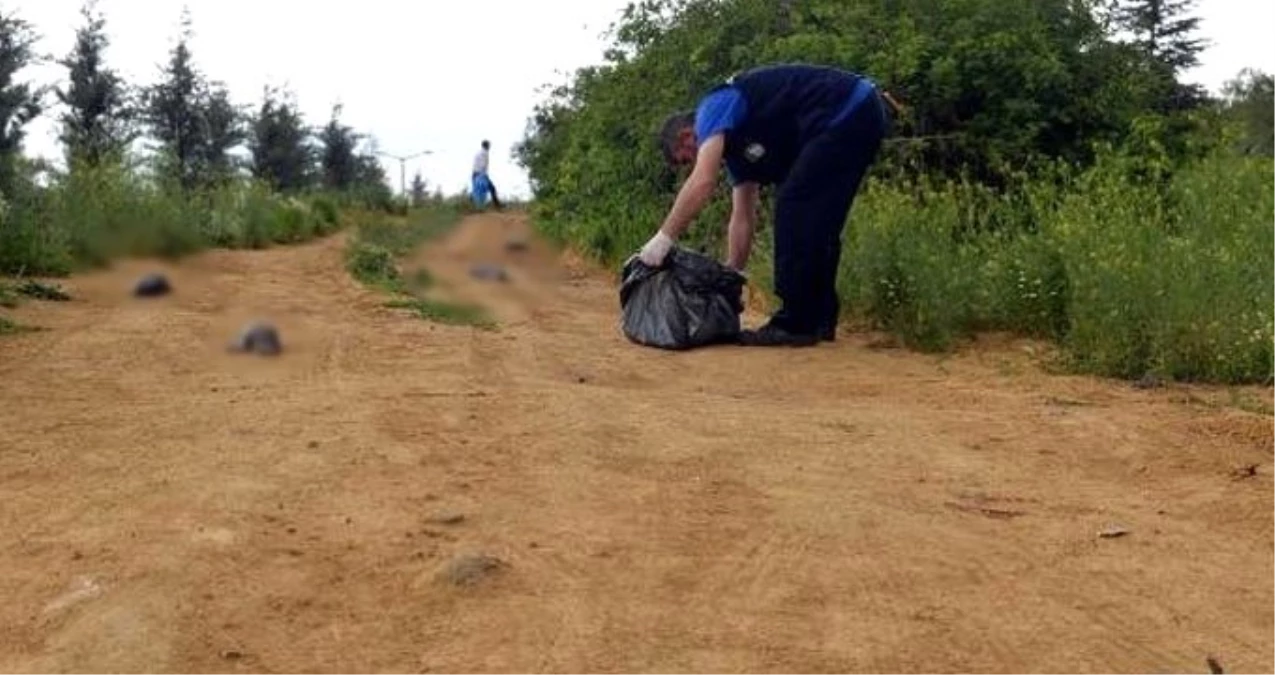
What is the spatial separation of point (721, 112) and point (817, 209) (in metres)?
0.65

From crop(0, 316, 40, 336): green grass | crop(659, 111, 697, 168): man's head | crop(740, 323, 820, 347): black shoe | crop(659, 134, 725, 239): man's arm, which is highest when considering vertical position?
crop(659, 111, 697, 168): man's head

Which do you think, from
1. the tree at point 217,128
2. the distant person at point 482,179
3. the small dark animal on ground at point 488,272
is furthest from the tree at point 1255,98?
the small dark animal on ground at point 488,272

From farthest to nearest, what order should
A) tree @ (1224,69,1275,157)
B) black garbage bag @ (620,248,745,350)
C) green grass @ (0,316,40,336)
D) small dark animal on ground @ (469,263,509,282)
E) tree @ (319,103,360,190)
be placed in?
tree @ (319,103,360,190), tree @ (1224,69,1275,157), small dark animal on ground @ (469,263,509,282), black garbage bag @ (620,248,745,350), green grass @ (0,316,40,336)

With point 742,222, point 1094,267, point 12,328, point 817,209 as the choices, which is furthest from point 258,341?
point 1094,267

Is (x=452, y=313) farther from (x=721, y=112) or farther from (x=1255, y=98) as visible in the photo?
(x=1255, y=98)

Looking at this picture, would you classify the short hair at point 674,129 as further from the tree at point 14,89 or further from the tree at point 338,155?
the tree at point 338,155

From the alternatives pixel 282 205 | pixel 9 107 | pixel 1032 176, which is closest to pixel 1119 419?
pixel 1032 176

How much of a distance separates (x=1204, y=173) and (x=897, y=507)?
15.2 feet

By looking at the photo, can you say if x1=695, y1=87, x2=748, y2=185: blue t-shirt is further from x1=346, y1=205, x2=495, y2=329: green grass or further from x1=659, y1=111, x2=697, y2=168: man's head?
x1=346, y1=205, x2=495, y2=329: green grass

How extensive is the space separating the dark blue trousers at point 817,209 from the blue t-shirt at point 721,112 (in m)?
0.38

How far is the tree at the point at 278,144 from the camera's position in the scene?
32188 millimetres

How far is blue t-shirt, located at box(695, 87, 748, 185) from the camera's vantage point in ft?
21.0

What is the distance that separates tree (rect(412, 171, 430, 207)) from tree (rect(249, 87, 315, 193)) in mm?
2782

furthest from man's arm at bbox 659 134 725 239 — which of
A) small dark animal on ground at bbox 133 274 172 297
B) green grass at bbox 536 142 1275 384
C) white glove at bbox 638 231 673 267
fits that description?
small dark animal on ground at bbox 133 274 172 297
